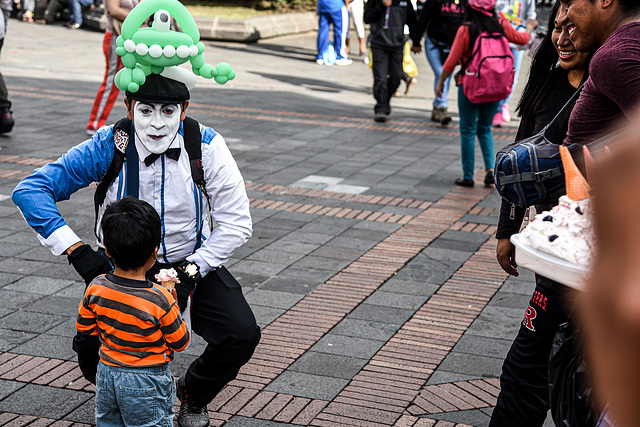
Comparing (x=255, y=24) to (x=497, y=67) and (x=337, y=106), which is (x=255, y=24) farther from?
(x=497, y=67)

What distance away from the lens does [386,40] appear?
35.7 feet

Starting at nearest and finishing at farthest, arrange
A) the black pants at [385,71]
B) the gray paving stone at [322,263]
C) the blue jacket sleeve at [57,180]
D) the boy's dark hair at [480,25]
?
the blue jacket sleeve at [57,180] → the gray paving stone at [322,263] → the boy's dark hair at [480,25] → the black pants at [385,71]

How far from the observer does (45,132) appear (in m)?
9.55

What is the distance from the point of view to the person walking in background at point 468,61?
7664 millimetres

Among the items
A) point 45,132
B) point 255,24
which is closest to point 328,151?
point 45,132

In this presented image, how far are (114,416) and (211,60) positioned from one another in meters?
13.9

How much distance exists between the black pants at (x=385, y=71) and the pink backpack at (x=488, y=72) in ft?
11.3

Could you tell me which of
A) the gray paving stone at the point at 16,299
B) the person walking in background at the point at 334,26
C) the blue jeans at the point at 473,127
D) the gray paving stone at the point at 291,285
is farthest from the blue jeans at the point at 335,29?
the gray paving stone at the point at 16,299

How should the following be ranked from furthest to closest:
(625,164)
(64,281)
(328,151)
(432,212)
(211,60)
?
(211,60) → (328,151) → (432,212) → (64,281) → (625,164)

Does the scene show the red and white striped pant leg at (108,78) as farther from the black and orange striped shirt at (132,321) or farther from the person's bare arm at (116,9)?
the black and orange striped shirt at (132,321)

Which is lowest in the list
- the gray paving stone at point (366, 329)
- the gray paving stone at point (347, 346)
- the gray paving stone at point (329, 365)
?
the gray paving stone at point (366, 329)

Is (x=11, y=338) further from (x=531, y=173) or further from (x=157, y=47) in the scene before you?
(x=531, y=173)

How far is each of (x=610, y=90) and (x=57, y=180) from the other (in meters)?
2.06

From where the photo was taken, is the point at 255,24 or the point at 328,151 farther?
the point at 255,24
